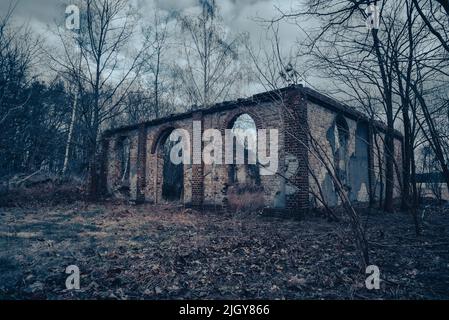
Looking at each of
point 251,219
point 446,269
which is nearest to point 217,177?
point 251,219

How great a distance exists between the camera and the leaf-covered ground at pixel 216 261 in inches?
137

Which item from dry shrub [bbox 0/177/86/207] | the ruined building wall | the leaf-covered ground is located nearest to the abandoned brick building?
the ruined building wall

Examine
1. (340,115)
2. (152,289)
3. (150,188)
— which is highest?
(340,115)

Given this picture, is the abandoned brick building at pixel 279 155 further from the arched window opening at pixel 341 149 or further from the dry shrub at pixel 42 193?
the dry shrub at pixel 42 193

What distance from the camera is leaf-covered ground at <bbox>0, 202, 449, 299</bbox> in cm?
349

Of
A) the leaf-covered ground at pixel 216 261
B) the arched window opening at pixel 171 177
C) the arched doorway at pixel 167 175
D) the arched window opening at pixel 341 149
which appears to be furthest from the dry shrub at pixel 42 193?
the arched window opening at pixel 341 149

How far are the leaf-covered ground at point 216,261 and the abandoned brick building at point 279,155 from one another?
1.40 meters

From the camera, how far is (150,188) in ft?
45.8

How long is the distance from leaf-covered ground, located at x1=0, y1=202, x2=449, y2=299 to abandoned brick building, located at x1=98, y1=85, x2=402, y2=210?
1.40 meters

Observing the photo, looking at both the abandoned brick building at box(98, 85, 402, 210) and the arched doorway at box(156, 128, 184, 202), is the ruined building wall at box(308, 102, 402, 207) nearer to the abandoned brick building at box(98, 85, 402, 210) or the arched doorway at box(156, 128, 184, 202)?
the abandoned brick building at box(98, 85, 402, 210)

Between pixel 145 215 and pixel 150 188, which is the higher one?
pixel 150 188

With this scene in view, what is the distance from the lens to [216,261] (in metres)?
4.63
